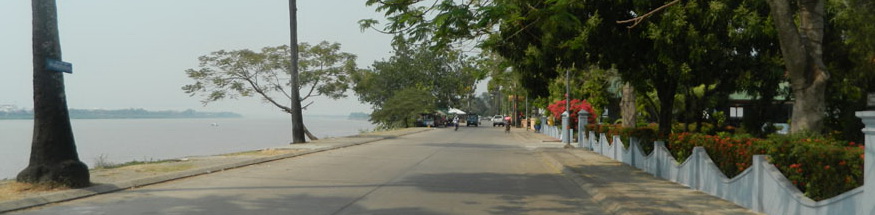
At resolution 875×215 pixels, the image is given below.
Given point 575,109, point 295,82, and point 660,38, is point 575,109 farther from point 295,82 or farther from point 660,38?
point 660,38

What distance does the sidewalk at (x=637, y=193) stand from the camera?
31.4ft

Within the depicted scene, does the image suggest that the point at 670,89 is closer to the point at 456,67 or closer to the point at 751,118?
the point at 751,118

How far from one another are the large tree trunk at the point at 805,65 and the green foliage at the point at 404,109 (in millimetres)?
67835

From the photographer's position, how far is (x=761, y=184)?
9.04m

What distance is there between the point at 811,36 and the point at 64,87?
1262cm

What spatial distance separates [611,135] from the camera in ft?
71.6

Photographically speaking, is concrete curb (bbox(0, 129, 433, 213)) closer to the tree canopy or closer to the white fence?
the tree canopy

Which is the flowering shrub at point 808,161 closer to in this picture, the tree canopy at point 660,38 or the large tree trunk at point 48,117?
the tree canopy at point 660,38

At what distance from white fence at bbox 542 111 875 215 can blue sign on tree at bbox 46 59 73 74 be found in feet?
35.6

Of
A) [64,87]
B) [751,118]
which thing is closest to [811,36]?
[64,87]

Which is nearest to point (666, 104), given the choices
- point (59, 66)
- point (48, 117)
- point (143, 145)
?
point (59, 66)

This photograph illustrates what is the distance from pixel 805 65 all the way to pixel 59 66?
12.2m

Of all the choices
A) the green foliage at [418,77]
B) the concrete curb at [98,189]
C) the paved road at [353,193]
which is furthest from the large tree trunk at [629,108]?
the green foliage at [418,77]

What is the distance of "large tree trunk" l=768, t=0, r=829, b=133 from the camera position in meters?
10.9
